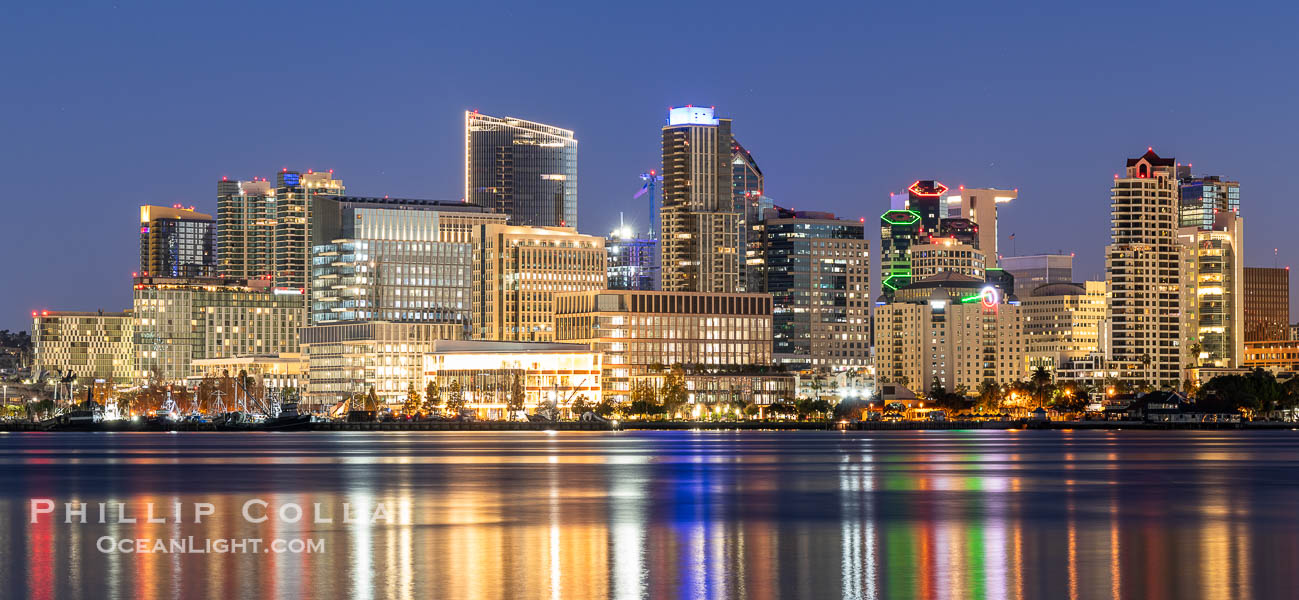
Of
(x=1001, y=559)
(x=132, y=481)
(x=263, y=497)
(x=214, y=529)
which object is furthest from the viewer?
(x=132, y=481)

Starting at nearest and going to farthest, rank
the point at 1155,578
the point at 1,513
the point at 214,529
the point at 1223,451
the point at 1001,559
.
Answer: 1. the point at 1155,578
2. the point at 1001,559
3. the point at 214,529
4. the point at 1,513
5. the point at 1223,451

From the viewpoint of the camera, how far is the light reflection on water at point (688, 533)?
44562mm

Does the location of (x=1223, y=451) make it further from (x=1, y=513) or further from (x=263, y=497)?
(x=1, y=513)

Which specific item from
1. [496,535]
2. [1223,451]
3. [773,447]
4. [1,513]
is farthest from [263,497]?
[1223,451]

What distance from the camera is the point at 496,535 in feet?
189

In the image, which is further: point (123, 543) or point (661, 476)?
point (661, 476)

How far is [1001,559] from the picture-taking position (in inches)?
2005

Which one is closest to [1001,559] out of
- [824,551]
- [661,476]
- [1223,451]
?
[824,551]

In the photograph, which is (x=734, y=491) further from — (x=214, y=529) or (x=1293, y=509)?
(x=214, y=529)

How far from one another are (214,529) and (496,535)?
1029 cm

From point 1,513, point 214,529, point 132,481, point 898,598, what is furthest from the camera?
point 132,481

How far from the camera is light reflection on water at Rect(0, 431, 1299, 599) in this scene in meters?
44.6

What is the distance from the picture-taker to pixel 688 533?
2315 inches

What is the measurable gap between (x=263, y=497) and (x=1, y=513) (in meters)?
12.9
